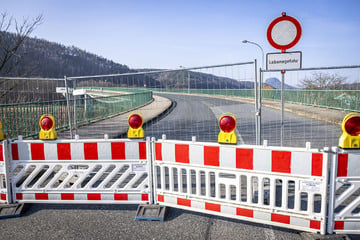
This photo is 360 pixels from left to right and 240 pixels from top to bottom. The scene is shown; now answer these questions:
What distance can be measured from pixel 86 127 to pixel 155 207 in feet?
27.8

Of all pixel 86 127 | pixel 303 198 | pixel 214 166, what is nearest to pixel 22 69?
pixel 86 127

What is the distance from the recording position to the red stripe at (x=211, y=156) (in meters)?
3.30

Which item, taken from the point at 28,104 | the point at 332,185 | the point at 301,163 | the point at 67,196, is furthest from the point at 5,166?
the point at 28,104

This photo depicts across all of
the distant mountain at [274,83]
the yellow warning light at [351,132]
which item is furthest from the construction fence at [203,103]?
the yellow warning light at [351,132]

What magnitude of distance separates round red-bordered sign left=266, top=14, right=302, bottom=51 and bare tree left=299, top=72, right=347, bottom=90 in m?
0.63

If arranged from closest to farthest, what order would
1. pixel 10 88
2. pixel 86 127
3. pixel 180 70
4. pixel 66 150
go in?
pixel 66 150, pixel 180 70, pixel 10 88, pixel 86 127

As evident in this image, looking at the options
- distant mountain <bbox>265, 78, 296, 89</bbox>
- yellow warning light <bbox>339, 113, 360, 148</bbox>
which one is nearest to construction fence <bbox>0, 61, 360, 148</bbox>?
distant mountain <bbox>265, 78, 296, 89</bbox>

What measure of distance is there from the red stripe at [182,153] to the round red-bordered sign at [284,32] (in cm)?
218

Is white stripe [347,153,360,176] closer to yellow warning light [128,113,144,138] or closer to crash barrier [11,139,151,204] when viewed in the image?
crash barrier [11,139,151,204]

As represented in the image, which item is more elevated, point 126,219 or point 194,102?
point 194,102

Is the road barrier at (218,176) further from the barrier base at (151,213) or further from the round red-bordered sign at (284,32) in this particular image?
the round red-bordered sign at (284,32)

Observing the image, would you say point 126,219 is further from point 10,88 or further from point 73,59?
point 73,59

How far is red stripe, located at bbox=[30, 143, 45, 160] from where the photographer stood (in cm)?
395

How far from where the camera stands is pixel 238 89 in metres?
4.82
